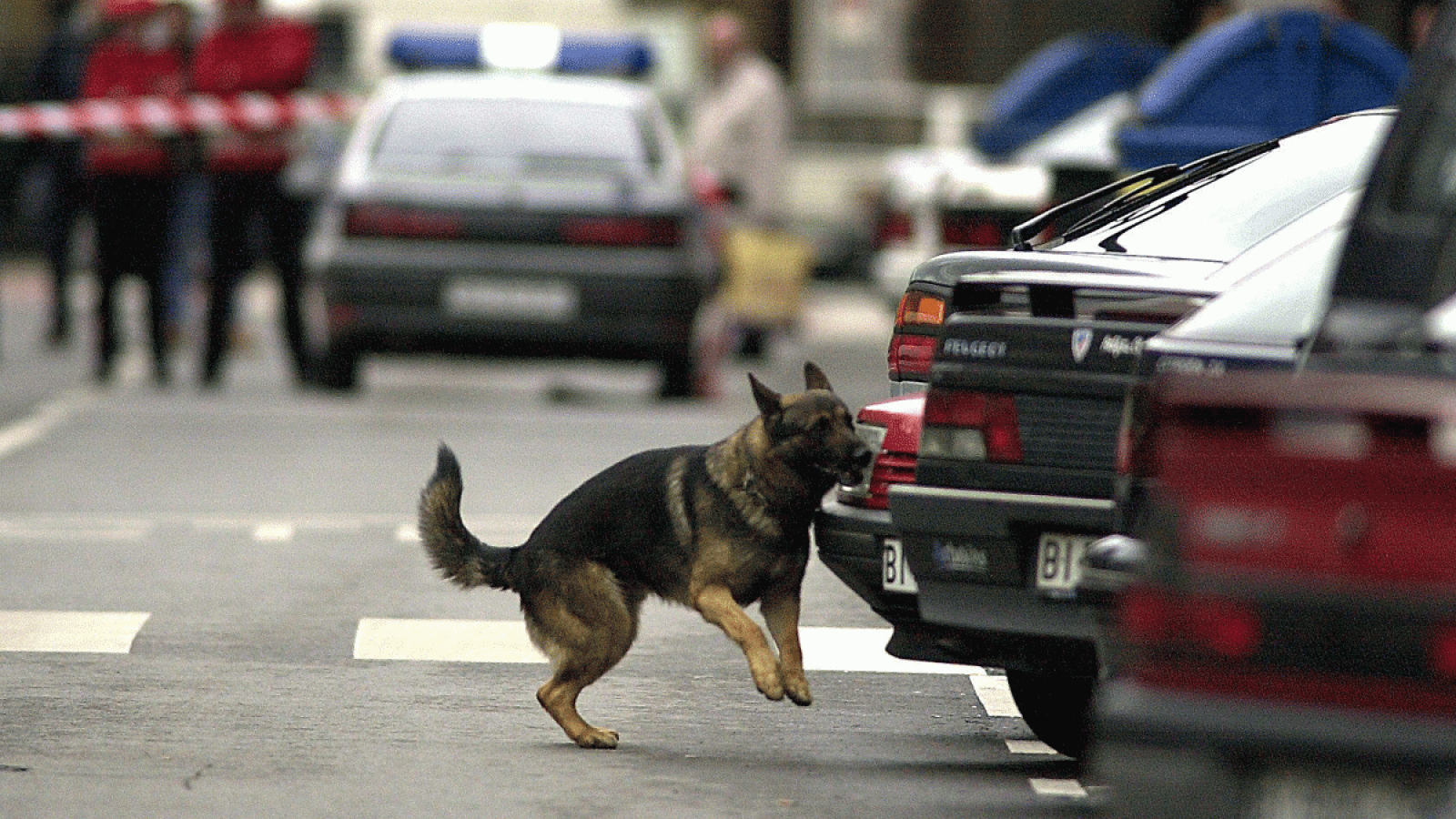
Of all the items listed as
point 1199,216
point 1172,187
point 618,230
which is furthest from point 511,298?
point 1199,216

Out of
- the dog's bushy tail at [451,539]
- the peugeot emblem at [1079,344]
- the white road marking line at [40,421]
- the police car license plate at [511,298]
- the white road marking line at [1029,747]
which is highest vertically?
the peugeot emblem at [1079,344]

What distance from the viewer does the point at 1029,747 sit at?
747 cm

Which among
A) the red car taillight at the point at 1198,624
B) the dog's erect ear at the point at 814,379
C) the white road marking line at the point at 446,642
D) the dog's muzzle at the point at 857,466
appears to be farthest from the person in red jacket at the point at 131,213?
the red car taillight at the point at 1198,624

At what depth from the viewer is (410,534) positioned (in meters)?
11.5

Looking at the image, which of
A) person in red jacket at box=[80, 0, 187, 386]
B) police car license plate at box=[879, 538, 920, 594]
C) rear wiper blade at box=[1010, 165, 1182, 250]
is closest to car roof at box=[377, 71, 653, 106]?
person in red jacket at box=[80, 0, 187, 386]

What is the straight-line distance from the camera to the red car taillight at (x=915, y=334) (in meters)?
7.48

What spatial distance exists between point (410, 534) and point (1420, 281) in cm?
706

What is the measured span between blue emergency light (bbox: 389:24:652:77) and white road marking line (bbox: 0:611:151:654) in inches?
439

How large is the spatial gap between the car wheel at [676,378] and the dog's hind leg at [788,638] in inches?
357

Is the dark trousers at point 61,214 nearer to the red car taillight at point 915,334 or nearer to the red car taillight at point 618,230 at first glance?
the red car taillight at point 618,230

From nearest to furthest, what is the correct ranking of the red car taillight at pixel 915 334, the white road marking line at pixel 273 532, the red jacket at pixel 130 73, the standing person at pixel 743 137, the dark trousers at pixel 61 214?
the red car taillight at pixel 915 334, the white road marking line at pixel 273 532, the red jacket at pixel 130 73, the standing person at pixel 743 137, the dark trousers at pixel 61 214

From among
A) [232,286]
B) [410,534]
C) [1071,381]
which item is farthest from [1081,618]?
[232,286]

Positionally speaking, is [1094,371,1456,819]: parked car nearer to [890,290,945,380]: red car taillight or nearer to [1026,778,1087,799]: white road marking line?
[1026,778,1087,799]: white road marking line

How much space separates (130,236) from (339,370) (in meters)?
1.73
